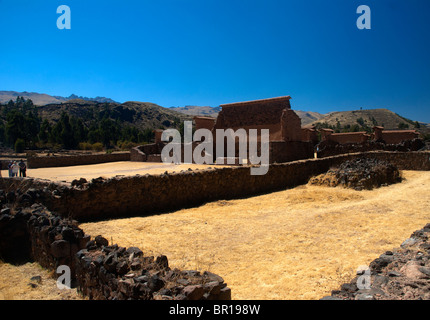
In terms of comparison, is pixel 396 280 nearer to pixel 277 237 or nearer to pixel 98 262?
pixel 277 237

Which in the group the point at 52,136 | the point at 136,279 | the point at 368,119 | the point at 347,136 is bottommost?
the point at 136,279

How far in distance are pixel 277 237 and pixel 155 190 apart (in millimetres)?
4671

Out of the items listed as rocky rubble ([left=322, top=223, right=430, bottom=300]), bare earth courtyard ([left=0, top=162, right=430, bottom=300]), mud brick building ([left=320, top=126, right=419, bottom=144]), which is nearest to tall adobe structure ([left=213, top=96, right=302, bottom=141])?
mud brick building ([left=320, top=126, right=419, bottom=144])

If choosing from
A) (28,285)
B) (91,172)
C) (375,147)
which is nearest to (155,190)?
(28,285)

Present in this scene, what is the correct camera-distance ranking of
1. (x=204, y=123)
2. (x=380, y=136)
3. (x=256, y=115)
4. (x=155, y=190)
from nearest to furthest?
(x=155, y=190), (x=256, y=115), (x=204, y=123), (x=380, y=136)

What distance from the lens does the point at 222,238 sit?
7297 millimetres

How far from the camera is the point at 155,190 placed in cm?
998

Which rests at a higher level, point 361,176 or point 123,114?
point 123,114

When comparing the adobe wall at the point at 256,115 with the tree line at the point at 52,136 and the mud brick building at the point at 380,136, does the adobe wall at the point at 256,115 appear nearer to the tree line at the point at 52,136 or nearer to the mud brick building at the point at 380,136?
the mud brick building at the point at 380,136

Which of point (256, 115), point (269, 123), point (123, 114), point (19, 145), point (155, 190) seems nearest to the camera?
point (155, 190)

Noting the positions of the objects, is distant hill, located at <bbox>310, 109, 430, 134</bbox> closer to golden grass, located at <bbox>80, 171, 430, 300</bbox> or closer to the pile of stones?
golden grass, located at <bbox>80, 171, 430, 300</bbox>

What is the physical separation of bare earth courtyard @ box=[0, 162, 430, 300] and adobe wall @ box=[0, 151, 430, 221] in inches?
23.9

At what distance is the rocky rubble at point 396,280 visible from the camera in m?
3.27
